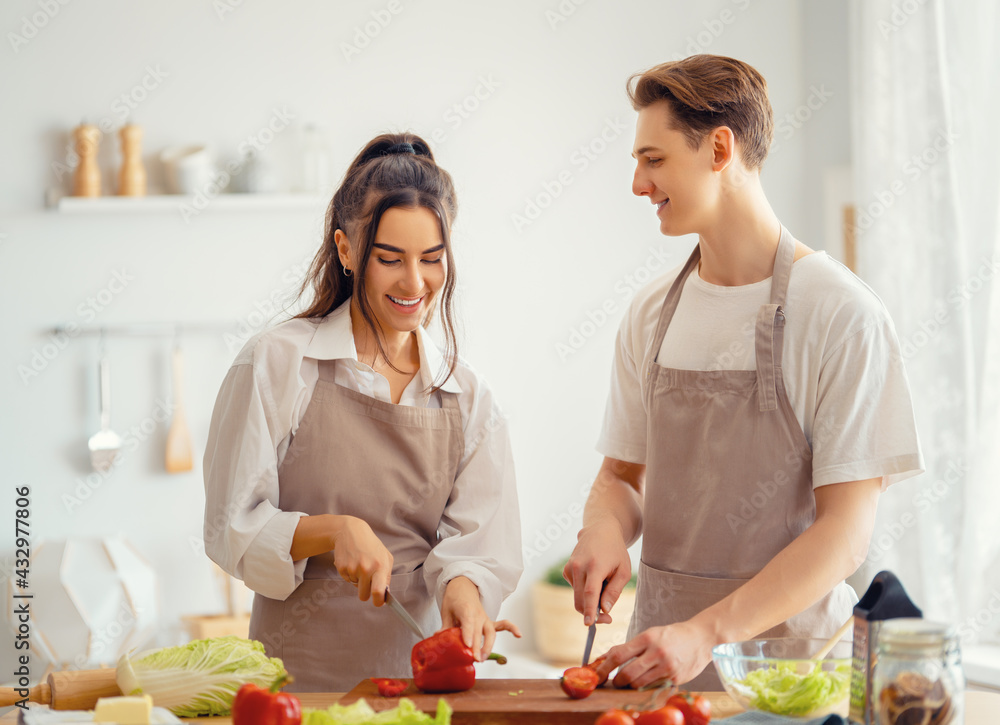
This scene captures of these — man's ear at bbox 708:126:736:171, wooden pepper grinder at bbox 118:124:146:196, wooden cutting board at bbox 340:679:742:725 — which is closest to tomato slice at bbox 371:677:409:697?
wooden cutting board at bbox 340:679:742:725

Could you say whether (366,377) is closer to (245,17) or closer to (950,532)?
(950,532)

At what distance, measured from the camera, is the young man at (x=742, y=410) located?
1.32 metres

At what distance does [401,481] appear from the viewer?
60.0 inches

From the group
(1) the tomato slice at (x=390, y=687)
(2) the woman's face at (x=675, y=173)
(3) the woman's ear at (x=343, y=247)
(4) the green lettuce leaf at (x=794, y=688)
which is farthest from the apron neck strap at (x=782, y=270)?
(1) the tomato slice at (x=390, y=687)

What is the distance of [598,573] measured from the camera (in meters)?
1.44

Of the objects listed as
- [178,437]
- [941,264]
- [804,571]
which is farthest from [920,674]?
[178,437]

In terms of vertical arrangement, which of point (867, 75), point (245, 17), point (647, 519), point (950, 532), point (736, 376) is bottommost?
point (950, 532)

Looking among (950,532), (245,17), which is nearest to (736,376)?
(950,532)

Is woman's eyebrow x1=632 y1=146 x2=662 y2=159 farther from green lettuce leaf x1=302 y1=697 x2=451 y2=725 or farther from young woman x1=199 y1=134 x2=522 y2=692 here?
green lettuce leaf x1=302 y1=697 x2=451 y2=725

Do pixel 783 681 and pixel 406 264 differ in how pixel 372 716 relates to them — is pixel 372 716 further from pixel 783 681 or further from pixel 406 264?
pixel 406 264

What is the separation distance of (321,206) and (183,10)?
82cm

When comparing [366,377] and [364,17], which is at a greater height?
[364,17]

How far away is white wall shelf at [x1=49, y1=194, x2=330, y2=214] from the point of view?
3.15 metres

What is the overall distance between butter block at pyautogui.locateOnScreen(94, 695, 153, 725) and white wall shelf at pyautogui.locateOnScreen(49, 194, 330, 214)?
243 centimetres
